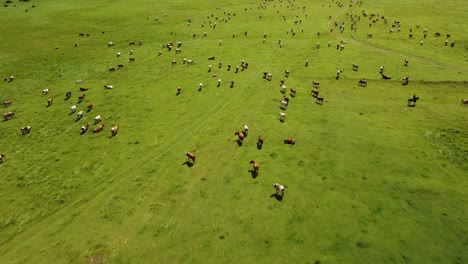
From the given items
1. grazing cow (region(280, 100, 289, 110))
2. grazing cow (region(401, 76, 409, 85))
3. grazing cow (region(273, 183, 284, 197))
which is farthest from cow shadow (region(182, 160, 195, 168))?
A: grazing cow (region(401, 76, 409, 85))

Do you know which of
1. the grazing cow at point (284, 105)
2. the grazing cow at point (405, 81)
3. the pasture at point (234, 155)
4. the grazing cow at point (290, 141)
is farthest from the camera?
the grazing cow at point (405, 81)

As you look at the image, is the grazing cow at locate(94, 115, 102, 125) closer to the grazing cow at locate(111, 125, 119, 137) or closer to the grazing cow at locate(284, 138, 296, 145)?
the grazing cow at locate(111, 125, 119, 137)

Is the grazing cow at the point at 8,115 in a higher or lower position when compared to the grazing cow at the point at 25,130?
higher

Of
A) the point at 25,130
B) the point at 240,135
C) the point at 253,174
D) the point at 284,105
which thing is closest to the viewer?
the point at 253,174

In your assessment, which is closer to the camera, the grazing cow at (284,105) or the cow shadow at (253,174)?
the cow shadow at (253,174)

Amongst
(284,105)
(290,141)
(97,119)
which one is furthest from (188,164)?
(284,105)

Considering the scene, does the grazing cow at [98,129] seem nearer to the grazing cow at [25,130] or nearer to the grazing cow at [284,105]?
the grazing cow at [25,130]

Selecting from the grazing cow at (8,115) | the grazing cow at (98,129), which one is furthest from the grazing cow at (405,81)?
the grazing cow at (8,115)

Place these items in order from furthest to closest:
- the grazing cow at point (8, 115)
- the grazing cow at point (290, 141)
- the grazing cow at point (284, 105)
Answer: the grazing cow at point (8, 115) < the grazing cow at point (284, 105) < the grazing cow at point (290, 141)

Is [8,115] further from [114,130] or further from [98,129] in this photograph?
[114,130]
